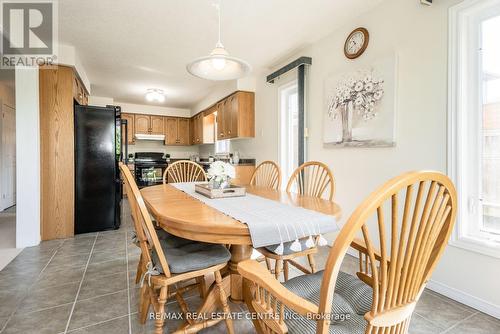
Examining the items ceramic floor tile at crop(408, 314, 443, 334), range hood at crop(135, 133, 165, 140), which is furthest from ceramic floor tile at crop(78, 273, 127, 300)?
range hood at crop(135, 133, 165, 140)

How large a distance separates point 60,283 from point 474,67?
350 centimetres

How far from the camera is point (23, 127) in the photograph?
2.79m

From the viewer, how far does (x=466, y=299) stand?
1719 mm

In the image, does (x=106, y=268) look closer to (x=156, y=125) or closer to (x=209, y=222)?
(x=209, y=222)

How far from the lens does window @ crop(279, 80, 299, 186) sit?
3.65 m

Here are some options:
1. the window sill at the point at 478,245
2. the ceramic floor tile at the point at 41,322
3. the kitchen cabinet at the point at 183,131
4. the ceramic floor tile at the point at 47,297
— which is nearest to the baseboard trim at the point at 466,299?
the window sill at the point at 478,245

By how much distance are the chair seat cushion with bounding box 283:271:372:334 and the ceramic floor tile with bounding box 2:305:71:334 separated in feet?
4.74

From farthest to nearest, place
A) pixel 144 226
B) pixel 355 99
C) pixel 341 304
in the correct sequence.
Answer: pixel 355 99
pixel 144 226
pixel 341 304

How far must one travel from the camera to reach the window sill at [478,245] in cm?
158

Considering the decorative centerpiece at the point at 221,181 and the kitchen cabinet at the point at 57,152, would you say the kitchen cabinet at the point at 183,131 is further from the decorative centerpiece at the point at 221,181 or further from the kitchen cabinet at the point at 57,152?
the decorative centerpiece at the point at 221,181

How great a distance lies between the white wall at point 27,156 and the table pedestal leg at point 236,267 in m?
2.62

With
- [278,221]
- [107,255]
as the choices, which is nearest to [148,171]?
[107,255]

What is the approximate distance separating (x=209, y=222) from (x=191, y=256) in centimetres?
35

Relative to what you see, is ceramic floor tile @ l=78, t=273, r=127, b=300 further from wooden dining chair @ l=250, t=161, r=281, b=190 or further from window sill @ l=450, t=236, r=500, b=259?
window sill @ l=450, t=236, r=500, b=259
